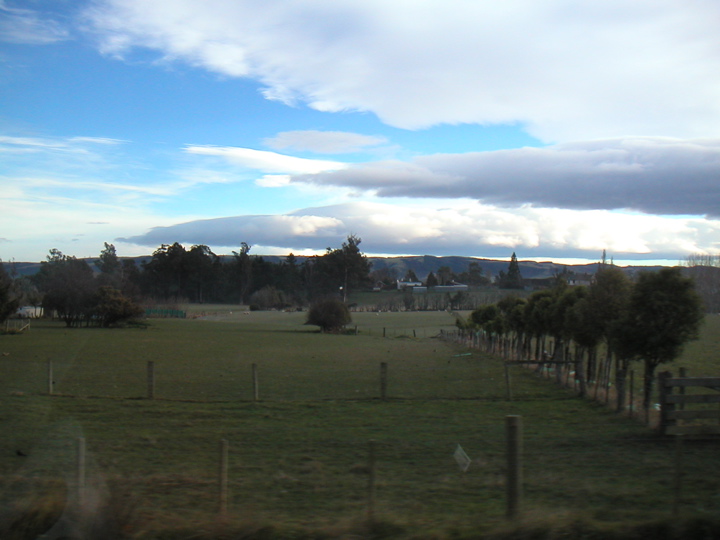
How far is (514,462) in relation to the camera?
5.40 metres

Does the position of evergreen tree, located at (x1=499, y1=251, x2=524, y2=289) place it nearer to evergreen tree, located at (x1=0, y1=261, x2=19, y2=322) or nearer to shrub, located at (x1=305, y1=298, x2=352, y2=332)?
shrub, located at (x1=305, y1=298, x2=352, y2=332)

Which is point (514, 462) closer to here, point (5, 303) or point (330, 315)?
point (5, 303)

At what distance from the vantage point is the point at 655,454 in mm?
9758

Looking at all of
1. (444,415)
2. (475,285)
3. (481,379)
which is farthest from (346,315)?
(475,285)

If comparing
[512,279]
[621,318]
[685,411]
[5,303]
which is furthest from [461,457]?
[512,279]

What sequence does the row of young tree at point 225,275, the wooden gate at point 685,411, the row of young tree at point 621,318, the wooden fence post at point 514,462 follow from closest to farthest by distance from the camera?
the wooden fence post at point 514,462
the wooden gate at point 685,411
the row of young tree at point 621,318
the row of young tree at point 225,275

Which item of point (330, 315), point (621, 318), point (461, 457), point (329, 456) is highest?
point (621, 318)

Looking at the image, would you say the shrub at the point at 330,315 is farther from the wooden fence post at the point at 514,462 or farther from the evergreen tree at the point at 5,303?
the wooden fence post at the point at 514,462

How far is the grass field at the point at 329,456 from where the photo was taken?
6102mm

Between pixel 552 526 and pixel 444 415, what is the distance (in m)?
9.14

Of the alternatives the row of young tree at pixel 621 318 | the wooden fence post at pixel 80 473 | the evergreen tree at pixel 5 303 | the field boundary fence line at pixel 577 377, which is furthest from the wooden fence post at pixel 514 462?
the evergreen tree at pixel 5 303

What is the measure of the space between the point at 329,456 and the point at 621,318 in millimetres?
8623

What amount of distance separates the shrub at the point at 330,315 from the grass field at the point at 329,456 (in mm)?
51208

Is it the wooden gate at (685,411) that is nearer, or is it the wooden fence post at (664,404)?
the wooden gate at (685,411)
